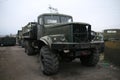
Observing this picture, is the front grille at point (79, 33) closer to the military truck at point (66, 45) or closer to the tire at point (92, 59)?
the military truck at point (66, 45)

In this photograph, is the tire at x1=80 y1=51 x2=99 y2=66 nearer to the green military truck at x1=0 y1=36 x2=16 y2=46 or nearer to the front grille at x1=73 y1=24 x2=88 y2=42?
the front grille at x1=73 y1=24 x2=88 y2=42

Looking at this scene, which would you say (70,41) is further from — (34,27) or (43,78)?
(34,27)

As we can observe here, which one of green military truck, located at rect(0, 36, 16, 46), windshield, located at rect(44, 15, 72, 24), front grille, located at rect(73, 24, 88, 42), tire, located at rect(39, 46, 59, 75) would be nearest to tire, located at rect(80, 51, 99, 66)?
front grille, located at rect(73, 24, 88, 42)

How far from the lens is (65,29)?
5445 millimetres

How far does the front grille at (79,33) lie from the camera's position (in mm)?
5350

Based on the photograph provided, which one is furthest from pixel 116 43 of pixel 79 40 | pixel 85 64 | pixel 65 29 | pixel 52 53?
pixel 52 53

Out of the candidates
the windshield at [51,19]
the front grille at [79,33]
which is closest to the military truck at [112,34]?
the windshield at [51,19]

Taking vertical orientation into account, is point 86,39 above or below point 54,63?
above

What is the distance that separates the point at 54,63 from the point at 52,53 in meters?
0.36

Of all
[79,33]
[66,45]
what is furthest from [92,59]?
[66,45]

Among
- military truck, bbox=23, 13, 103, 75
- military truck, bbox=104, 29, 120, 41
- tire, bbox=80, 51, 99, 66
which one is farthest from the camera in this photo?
military truck, bbox=104, 29, 120, 41

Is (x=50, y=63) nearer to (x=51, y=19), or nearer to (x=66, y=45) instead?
(x=66, y=45)

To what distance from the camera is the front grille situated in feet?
17.6

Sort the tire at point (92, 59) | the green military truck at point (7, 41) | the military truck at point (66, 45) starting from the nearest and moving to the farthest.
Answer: the military truck at point (66, 45) → the tire at point (92, 59) → the green military truck at point (7, 41)
